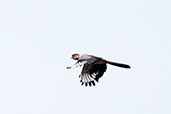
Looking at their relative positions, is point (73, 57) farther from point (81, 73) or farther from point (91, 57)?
point (91, 57)

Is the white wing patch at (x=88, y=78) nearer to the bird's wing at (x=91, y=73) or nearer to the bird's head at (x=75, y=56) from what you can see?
the bird's wing at (x=91, y=73)

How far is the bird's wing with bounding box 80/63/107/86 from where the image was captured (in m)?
16.2

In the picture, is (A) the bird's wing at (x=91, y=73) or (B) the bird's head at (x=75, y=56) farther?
(B) the bird's head at (x=75, y=56)

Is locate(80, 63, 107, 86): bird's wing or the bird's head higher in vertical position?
the bird's head

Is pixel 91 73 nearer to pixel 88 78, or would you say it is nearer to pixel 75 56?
pixel 88 78

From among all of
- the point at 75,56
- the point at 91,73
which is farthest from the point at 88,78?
the point at 75,56

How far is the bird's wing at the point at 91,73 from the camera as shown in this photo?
16.2m

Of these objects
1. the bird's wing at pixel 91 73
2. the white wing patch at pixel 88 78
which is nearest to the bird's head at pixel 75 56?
the bird's wing at pixel 91 73

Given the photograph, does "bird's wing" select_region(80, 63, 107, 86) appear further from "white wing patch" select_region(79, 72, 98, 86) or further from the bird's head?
the bird's head

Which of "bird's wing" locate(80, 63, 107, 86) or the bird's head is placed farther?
the bird's head

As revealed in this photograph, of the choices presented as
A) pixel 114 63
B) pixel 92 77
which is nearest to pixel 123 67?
pixel 114 63

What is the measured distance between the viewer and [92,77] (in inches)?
640

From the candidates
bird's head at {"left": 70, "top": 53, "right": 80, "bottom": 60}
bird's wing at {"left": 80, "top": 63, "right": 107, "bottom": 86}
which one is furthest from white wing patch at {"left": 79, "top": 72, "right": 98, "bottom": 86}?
bird's head at {"left": 70, "top": 53, "right": 80, "bottom": 60}

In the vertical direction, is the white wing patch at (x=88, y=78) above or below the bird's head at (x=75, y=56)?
below
